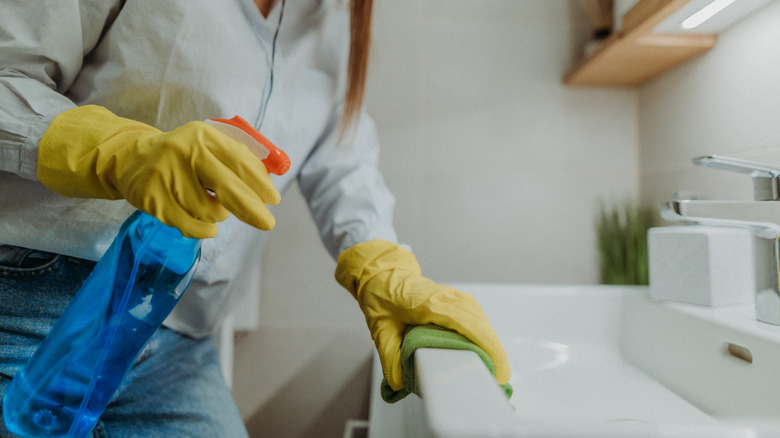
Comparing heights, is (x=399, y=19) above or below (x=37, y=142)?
above

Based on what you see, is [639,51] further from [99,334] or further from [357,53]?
[99,334]

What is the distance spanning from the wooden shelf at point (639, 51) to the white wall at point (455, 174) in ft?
0.20

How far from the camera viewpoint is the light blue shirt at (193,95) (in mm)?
482

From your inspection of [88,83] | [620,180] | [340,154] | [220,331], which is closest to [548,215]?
[620,180]

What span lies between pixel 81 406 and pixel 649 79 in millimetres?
1321

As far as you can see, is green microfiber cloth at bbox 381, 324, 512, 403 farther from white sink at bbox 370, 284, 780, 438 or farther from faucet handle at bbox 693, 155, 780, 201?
faucet handle at bbox 693, 155, 780, 201

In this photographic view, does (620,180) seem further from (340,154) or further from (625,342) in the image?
(340,154)

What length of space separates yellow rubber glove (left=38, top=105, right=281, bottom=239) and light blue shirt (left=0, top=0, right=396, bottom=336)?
4 cm

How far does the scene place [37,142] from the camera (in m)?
0.42

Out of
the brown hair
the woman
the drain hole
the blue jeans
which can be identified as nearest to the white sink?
the drain hole

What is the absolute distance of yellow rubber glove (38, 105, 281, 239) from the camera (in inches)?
15.0

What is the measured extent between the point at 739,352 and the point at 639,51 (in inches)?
26.3

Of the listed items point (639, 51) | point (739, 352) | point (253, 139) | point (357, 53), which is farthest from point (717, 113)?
point (253, 139)

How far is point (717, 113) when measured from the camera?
900mm
